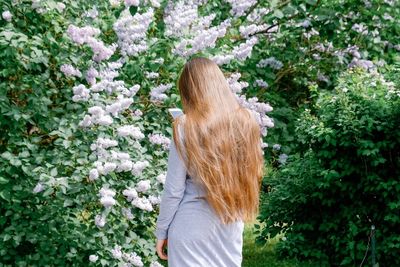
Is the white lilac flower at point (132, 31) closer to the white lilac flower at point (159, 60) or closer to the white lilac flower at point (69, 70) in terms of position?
the white lilac flower at point (159, 60)

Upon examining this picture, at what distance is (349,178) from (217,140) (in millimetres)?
2848

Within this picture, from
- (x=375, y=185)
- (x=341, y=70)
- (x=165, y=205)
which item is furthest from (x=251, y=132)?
(x=341, y=70)

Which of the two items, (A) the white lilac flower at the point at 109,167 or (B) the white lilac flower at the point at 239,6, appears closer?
(A) the white lilac flower at the point at 109,167

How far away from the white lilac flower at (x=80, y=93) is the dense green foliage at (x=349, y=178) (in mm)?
1787

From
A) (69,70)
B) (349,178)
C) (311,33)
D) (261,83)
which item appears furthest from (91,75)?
(311,33)

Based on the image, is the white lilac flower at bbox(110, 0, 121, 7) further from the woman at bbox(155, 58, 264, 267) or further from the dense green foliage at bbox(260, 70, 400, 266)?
the woman at bbox(155, 58, 264, 267)

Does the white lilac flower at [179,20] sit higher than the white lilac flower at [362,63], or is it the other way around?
the white lilac flower at [179,20]

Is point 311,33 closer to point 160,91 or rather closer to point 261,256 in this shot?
point 261,256

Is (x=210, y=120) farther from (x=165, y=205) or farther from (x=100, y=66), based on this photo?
(x=100, y=66)

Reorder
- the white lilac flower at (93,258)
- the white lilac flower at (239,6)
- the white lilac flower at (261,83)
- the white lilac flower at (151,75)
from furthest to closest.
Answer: the white lilac flower at (261,83) → the white lilac flower at (239,6) → the white lilac flower at (151,75) → the white lilac flower at (93,258)

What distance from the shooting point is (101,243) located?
15.4ft

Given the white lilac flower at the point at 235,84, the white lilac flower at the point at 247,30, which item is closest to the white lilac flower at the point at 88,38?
the white lilac flower at the point at 235,84

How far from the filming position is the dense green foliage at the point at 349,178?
560 cm

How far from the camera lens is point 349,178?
5.82 meters
